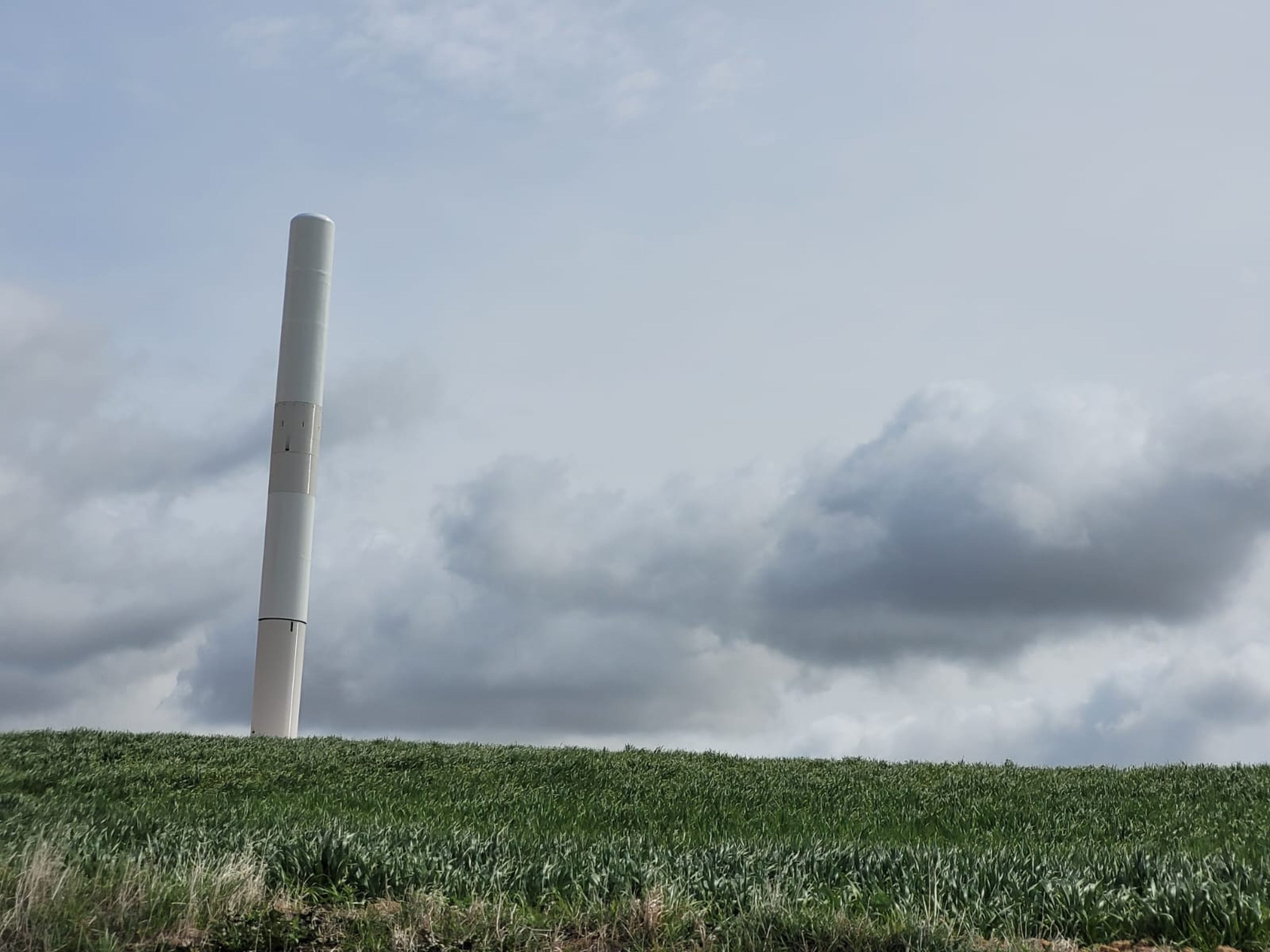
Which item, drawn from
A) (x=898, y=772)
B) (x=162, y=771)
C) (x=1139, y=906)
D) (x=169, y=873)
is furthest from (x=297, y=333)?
(x=1139, y=906)

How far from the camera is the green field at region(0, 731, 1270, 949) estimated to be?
631 centimetres

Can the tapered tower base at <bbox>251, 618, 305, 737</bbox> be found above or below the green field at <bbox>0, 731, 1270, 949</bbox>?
above

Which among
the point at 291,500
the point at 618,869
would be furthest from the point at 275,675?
the point at 618,869

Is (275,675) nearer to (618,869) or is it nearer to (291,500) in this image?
(291,500)

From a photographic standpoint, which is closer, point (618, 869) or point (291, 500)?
point (618, 869)

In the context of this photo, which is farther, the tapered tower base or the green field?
the tapered tower base

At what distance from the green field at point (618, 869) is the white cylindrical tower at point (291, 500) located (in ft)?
32.3

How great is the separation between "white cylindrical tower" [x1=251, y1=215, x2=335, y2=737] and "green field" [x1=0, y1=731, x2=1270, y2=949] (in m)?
9.83

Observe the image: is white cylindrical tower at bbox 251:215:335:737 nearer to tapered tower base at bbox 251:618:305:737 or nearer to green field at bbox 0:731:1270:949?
tapered tower base at bbox 251:618:305:737

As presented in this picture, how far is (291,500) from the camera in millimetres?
25156

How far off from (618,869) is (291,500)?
63.7 feet

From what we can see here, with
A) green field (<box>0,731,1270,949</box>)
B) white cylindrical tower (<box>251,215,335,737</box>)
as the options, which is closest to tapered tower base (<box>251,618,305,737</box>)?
white cylindrical tower (<box>251,215,335,737</box>)

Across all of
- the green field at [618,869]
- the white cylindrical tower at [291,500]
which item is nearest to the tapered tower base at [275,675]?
the white cylindrical tower at [291,500]

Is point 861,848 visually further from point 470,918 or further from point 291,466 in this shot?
point 291,466
